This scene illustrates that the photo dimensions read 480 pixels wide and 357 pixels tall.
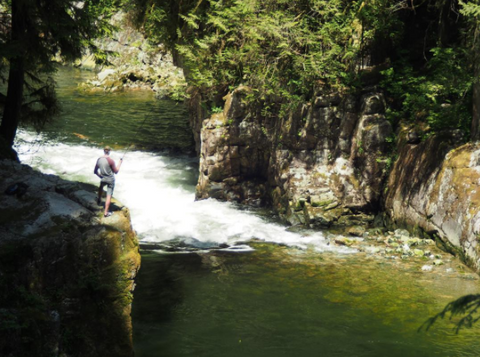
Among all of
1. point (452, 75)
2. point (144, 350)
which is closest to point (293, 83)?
point (452, 75)

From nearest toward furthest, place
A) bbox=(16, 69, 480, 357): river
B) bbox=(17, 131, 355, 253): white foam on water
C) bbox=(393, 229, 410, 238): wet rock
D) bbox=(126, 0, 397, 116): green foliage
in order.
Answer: bbox=(16, 69, 480, 357): river → bbox=(393, 229, 410, 238): wet rock → bbox=(17, 131, 355, 253): white foam on water → bbox=(126, 0, 397, 116): green foliage

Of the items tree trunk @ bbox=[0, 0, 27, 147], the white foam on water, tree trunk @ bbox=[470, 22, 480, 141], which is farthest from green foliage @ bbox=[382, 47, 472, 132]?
tree trunk @ bbox=[0, 0, 27, 147]

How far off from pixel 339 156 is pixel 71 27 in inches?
346

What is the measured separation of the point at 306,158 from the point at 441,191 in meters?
5.06

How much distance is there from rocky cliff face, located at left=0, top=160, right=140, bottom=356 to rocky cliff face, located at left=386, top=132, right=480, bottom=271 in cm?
790

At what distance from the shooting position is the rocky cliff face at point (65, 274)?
7.86m

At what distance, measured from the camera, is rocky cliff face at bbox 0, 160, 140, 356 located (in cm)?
786

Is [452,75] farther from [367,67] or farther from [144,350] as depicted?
[144,350]

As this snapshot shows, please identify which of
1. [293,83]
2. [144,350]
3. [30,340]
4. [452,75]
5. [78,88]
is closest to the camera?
[30,340]

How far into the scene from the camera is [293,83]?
1809 centimetres

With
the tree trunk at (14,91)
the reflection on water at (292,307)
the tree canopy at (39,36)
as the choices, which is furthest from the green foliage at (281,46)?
the tree trunk at (14,91)

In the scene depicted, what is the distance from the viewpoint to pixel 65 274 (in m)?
8.54

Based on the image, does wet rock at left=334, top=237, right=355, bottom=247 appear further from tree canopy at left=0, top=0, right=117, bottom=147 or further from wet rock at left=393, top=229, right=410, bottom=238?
tree canopy at left=0, top=0, right=117, bottom=147

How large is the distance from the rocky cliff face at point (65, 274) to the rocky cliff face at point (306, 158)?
8.87m
